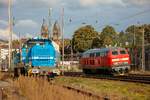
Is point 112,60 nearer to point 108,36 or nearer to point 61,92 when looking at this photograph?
point 61,92

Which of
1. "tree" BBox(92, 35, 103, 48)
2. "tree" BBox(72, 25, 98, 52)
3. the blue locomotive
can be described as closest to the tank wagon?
the blue locomotive

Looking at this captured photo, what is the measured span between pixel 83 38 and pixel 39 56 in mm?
76493

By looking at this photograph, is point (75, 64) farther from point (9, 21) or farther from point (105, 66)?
point (105, 66)

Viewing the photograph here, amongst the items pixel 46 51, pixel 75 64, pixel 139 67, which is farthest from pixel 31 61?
pixel 75 64

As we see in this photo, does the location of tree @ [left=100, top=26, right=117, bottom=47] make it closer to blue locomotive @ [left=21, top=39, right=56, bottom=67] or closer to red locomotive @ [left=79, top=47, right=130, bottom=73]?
red locomotive @ [left=79, top=47, right=130, bottom=73]

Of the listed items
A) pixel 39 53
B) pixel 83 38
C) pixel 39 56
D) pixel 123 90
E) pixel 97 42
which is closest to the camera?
pixel 123 90

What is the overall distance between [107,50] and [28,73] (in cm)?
1487

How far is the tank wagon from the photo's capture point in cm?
2884

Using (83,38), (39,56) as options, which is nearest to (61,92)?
(39,56)

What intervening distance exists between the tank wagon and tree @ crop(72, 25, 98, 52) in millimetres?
72139

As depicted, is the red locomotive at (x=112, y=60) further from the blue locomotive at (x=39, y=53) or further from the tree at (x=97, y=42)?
the tree at (x=97, y=42)

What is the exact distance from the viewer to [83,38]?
106250 millimetres

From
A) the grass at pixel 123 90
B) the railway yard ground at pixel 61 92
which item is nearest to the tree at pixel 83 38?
the grass at pixel 123 90

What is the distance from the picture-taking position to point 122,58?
41250 mm
